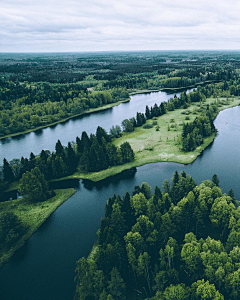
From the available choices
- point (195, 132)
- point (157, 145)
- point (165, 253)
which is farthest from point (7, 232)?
point (195, 132)

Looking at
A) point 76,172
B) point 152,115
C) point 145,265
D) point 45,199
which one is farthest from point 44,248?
point 152,115

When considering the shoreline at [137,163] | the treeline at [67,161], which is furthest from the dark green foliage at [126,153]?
the shoreline at [137,163]

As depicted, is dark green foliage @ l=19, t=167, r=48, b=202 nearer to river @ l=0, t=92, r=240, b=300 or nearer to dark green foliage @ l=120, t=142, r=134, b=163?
river @ l=0, t=92, r=240, b=300

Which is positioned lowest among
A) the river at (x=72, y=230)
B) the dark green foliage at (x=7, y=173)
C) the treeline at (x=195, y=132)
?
the river at (x=72, y=230)

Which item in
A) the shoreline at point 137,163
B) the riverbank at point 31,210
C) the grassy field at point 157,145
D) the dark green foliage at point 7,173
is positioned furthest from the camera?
the grassy field at point 157,145

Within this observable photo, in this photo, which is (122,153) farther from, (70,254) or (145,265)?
(145,265)

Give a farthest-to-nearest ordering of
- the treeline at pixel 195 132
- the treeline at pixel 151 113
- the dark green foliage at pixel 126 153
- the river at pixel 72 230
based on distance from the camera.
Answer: the treeline at pixel 151 113 < the treeline at pixel 195 132 < the dark green foliage at pixel 126 153 < the river at pixel 72 230

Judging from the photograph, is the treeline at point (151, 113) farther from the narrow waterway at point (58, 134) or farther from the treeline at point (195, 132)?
the treeline at point (195, 132)
